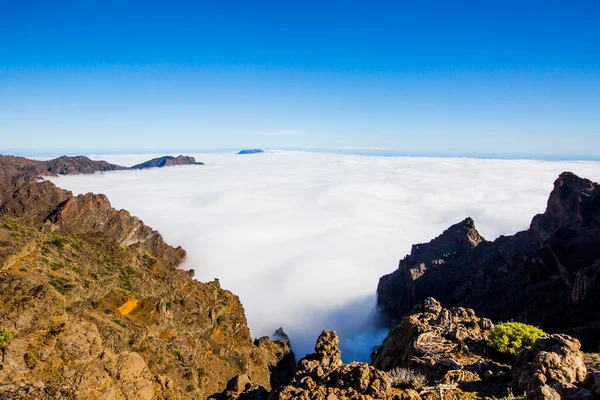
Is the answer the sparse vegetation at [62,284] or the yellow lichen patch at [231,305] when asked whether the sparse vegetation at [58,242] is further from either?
the yellow lichen patch at [231,305]

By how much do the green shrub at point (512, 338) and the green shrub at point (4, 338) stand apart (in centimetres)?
1783

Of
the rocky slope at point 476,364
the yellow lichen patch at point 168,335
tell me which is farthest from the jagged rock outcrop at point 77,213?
the rocky slope at point 476,364

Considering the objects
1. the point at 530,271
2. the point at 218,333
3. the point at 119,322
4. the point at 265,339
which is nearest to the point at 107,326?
the point at 119,322

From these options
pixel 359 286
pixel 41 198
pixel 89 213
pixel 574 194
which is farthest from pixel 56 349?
pixel 359 286

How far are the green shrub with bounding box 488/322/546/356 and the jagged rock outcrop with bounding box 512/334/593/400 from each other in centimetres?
369

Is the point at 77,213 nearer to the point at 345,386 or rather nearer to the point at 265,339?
the point at 265,339

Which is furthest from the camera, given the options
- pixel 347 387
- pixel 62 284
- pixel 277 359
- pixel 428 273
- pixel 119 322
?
pixel 428 273

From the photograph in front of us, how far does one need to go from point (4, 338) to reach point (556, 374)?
1627cm

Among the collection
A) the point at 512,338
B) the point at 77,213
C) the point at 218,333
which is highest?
the point at 512,338

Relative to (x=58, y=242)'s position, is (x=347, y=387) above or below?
above

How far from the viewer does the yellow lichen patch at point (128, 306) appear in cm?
2416

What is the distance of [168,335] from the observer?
26641mm

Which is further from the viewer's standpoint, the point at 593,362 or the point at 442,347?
the point at 442,347

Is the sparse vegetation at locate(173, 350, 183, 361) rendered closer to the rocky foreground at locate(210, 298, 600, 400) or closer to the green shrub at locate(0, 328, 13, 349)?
the rocky foreground at locate(210, 298, 600, 400)
